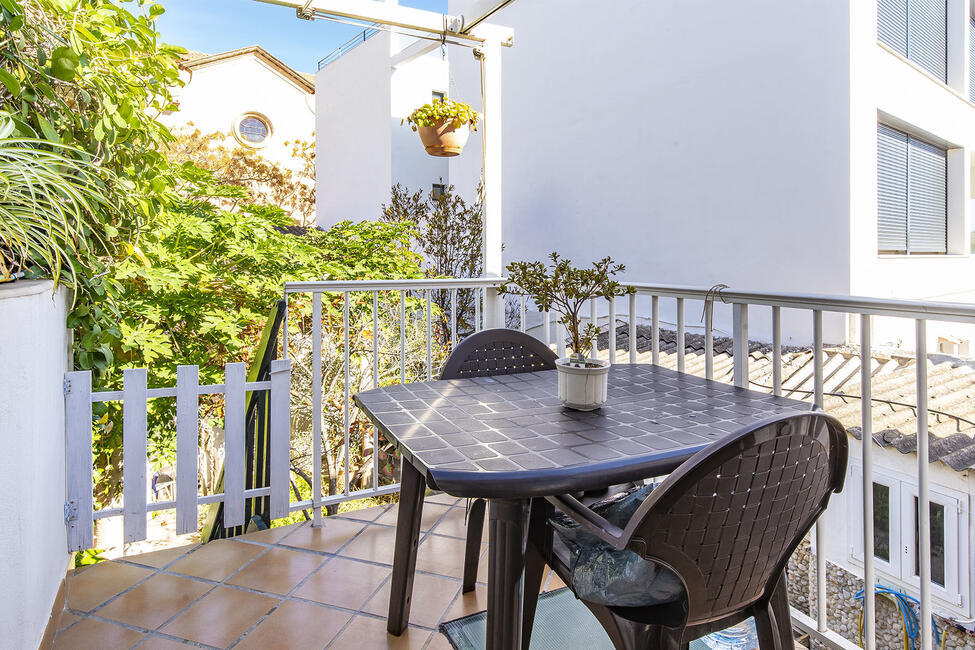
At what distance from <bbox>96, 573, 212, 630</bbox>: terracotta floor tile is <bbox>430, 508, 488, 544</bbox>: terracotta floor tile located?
94cm

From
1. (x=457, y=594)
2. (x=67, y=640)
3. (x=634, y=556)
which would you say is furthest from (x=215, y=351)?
(x=634, y=556)

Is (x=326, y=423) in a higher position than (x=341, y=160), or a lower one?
lower

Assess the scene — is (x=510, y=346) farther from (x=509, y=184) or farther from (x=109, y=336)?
(x=509, y=184)

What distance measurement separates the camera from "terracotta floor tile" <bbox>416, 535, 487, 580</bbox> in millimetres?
2350

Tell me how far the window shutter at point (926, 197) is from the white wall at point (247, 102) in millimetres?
11630

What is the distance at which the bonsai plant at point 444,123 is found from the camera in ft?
13.4

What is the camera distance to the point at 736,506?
3.64 ft

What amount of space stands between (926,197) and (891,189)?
1024 millimetres

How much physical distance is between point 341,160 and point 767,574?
12.3 metres

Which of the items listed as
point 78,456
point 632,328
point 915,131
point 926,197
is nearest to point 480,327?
point 632,328

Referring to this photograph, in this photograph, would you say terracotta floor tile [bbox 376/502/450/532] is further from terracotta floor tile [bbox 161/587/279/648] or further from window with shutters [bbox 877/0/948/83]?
window with shutters [bbox 877/0/948/83]

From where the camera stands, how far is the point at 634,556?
1.29 meters

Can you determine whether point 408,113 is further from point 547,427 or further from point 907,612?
point 547,427

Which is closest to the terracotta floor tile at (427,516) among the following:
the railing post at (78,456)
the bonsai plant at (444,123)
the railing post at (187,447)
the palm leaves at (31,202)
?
the railing post at (187,447)
